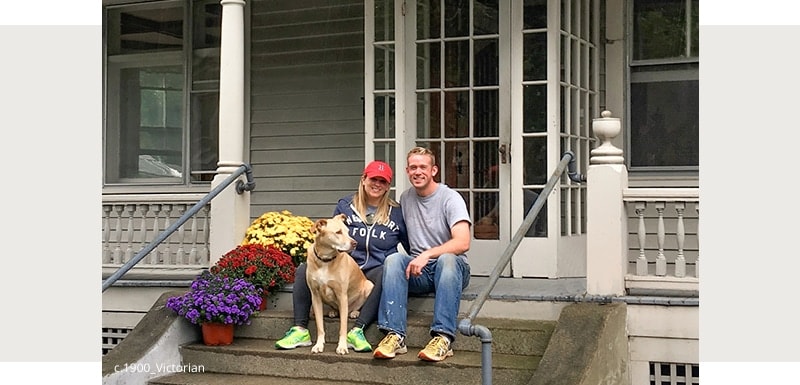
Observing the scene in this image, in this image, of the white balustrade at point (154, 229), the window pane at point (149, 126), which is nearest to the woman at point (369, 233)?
the white balustrade at point (154, 229)

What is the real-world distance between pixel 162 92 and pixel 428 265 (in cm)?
425

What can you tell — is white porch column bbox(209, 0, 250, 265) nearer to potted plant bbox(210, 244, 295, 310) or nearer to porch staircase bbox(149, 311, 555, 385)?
potted plant bbox(210, 244, 295, 310)

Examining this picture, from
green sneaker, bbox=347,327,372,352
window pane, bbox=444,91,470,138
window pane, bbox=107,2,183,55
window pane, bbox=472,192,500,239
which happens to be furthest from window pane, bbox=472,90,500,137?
window pane, bbox=107,2,183,55

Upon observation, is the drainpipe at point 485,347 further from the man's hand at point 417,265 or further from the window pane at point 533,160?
the window pane at point 533,160

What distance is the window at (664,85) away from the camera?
21.7 ft

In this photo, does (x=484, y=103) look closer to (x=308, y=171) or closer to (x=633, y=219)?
(x=633, y=219)

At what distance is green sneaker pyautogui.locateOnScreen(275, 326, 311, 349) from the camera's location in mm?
5102

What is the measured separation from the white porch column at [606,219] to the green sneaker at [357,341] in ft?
4.23

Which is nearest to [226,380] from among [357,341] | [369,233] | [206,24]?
[357,341]

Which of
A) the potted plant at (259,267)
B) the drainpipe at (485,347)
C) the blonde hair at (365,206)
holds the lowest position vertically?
the drainpipe at (485,347)

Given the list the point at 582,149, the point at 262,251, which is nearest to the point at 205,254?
the point at 262,251

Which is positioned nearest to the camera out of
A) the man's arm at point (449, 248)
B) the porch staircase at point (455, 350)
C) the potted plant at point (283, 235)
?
the porch staircase at point (455, 350)

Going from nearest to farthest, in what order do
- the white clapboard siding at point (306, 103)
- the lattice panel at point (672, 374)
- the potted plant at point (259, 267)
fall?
the lattice panel at point (672, 374)
the potted plant at point (259, 267)
the white clapboard siding at point (306, 103)

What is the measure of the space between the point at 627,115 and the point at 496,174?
3.92ft
